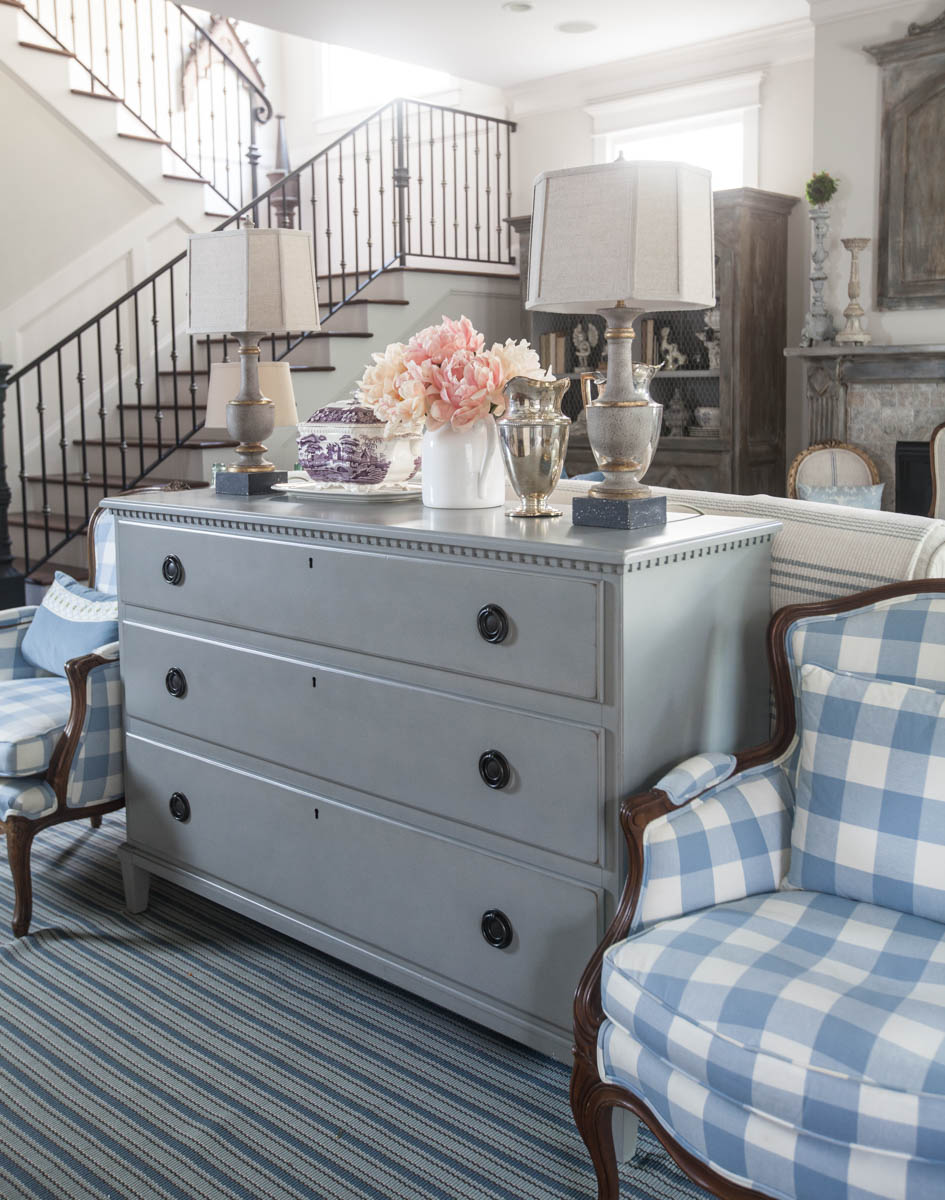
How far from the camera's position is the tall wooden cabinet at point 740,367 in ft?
20.5

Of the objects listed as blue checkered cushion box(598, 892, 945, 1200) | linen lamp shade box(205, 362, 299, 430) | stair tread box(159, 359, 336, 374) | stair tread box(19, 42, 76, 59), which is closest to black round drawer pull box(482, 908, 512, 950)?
blue checkered cushion box(598, 892, 945, 1200)

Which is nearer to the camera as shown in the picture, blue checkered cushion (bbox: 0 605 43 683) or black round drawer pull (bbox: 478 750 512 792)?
Answer: black round drawer pull (bbox: 478 750 512 792)

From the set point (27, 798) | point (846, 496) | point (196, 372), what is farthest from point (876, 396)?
point (27, 798)

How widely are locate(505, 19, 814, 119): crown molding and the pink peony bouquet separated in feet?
17.0

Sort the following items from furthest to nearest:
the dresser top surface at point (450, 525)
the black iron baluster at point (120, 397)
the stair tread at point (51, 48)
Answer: the stair tread at point (51, 48)
the black iron baluster at point (120, 397)
the dresser top surface at point (450, 525)

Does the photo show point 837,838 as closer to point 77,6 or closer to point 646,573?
point 646,573

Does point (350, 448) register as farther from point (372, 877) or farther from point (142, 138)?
point (142, 138)

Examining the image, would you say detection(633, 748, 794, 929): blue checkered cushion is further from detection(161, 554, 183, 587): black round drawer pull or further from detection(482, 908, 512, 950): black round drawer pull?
detection(161, 554, 183, 587): black round drawer pull

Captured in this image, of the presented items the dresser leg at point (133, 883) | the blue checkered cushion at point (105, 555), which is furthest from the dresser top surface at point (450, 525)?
the dresser leg at point (133, 883)

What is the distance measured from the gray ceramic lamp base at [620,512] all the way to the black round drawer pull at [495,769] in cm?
44

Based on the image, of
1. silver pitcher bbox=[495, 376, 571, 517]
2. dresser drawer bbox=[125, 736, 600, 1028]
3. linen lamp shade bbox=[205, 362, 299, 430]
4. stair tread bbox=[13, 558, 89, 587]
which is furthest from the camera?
stair tread bbox=[13, 558, 89, 587]

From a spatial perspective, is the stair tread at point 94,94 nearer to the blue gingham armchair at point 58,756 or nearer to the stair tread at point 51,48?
the stair tread at point 51,48

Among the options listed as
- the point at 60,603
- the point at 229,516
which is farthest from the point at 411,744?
the point at 60,603

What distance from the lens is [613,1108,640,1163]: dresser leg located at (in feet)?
6.22
